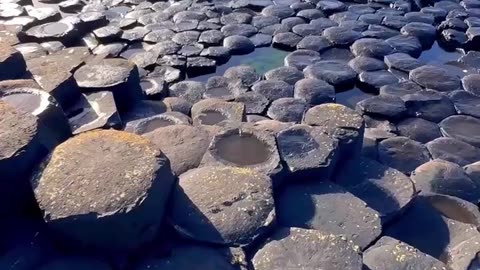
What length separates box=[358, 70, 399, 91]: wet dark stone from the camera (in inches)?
148

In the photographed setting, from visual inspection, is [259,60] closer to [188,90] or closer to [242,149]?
[188,90]

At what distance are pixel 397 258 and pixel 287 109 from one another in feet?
4.73

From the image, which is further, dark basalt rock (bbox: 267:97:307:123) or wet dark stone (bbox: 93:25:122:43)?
wet dark stone (bbox: 93:25:122:43)

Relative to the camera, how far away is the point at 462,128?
3.34m

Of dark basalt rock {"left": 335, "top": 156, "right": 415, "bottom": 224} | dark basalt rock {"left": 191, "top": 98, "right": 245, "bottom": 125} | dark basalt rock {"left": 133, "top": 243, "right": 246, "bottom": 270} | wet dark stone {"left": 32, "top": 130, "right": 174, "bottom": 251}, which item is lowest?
dark basalt rock {"left": 335, "top": 156, "right": 415, "bottom": 224}

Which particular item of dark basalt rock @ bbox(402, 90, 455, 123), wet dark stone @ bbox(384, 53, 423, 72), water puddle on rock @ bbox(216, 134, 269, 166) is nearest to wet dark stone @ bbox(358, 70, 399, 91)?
wet dark stone @ bbox(384, 53, 423, 72)

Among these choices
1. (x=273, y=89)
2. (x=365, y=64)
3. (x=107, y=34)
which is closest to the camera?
(x=273, y=89)

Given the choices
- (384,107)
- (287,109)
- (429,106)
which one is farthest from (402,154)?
(287,109)

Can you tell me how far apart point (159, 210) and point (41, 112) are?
2.39 feet

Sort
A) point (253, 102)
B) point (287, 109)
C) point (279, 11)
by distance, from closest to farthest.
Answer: point (287, 109)
point (253, 102)
point (279, 11)

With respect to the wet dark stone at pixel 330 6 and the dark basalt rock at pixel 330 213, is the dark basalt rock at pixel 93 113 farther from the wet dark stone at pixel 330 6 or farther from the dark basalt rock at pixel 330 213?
the wet dark stone at pixel 330 6

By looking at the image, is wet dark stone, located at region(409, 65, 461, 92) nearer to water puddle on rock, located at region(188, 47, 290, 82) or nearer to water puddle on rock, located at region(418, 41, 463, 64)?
water puddle on rock, located at region(418, 41, 463, 64)

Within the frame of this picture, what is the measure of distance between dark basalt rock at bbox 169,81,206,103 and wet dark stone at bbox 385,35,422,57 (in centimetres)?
151

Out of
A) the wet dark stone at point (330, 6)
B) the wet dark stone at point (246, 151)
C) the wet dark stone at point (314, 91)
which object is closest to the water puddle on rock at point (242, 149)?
the wet dark stone at point (246, 151)
